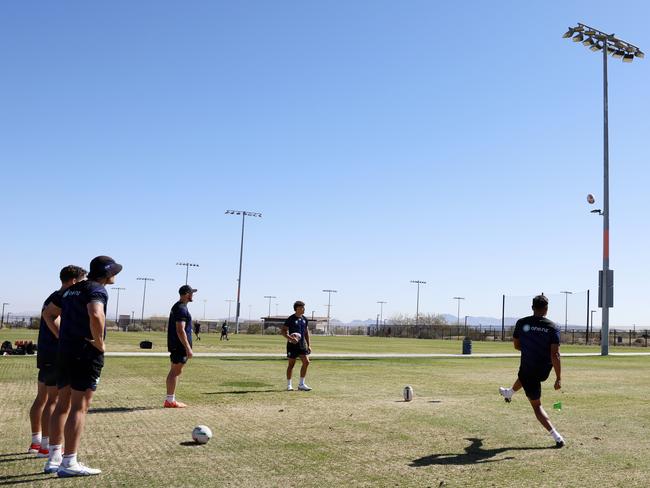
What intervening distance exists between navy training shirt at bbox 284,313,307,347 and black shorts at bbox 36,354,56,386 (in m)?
7.06

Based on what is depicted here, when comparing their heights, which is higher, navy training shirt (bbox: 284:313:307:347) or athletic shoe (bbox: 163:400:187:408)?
navy training shirt (bbox: 284:313:307:347)

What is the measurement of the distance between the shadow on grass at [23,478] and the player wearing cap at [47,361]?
0.82m

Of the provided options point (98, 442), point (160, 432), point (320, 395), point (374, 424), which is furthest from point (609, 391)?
point (98, 442)

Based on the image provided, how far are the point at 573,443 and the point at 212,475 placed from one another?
15.6ft

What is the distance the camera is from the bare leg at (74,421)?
20.3 ft

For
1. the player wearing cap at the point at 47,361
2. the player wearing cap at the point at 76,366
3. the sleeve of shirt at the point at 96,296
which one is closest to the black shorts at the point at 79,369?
the player wearing cap at the point at 76,366

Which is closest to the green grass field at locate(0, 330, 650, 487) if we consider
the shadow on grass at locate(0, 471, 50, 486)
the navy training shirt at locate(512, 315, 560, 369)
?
the shadow on grass at locate(0, 471, 50, 486)

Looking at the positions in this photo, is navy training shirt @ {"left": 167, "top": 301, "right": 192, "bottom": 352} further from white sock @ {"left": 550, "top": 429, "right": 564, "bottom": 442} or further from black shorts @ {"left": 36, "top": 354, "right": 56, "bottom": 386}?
white sock @ {"left": 550, "top": 429, "right": 564, "bottom": 442}

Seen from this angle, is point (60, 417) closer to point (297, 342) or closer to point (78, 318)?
point (78, 318)

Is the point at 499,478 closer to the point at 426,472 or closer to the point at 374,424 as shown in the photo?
the point at 426,472

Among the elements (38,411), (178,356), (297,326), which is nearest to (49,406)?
(38,411)

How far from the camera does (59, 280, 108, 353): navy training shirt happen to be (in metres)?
6.39

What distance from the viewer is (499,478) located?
6.45 m

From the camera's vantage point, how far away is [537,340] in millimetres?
8242
